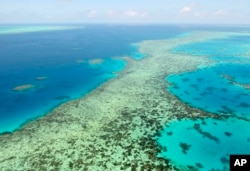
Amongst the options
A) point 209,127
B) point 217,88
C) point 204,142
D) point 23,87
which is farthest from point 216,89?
point 23,87

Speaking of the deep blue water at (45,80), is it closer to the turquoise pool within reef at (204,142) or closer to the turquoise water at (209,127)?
the turquoise water at (209,127)

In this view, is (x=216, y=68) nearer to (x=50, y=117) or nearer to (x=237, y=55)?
(x=237, y=55)

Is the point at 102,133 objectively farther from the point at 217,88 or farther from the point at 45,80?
the point at 45,80

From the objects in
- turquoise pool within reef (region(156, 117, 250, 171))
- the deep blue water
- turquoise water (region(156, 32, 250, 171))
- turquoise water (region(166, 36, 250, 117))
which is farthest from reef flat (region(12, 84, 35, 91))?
turquoise pool within reef (region(156, 117, 250, 171))

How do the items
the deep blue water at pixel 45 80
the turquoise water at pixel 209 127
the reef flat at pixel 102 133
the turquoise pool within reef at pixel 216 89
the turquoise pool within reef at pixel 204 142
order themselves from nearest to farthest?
1. the reef flat at pixel 102 133
2. the turquoise pool within reef at pixel 204 142
3. the turquoise water at pixel 209 127
4. the deep blue water at pixel 45 80
5. the turquoise pool within reef at pixel 216 89

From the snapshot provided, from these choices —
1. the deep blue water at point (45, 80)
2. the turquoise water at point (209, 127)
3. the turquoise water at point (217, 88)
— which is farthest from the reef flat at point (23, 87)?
the turquoise water at point (209, 127)

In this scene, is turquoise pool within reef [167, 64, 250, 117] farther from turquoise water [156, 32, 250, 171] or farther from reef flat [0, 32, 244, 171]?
reef flat [0, 32, 244, 171]
